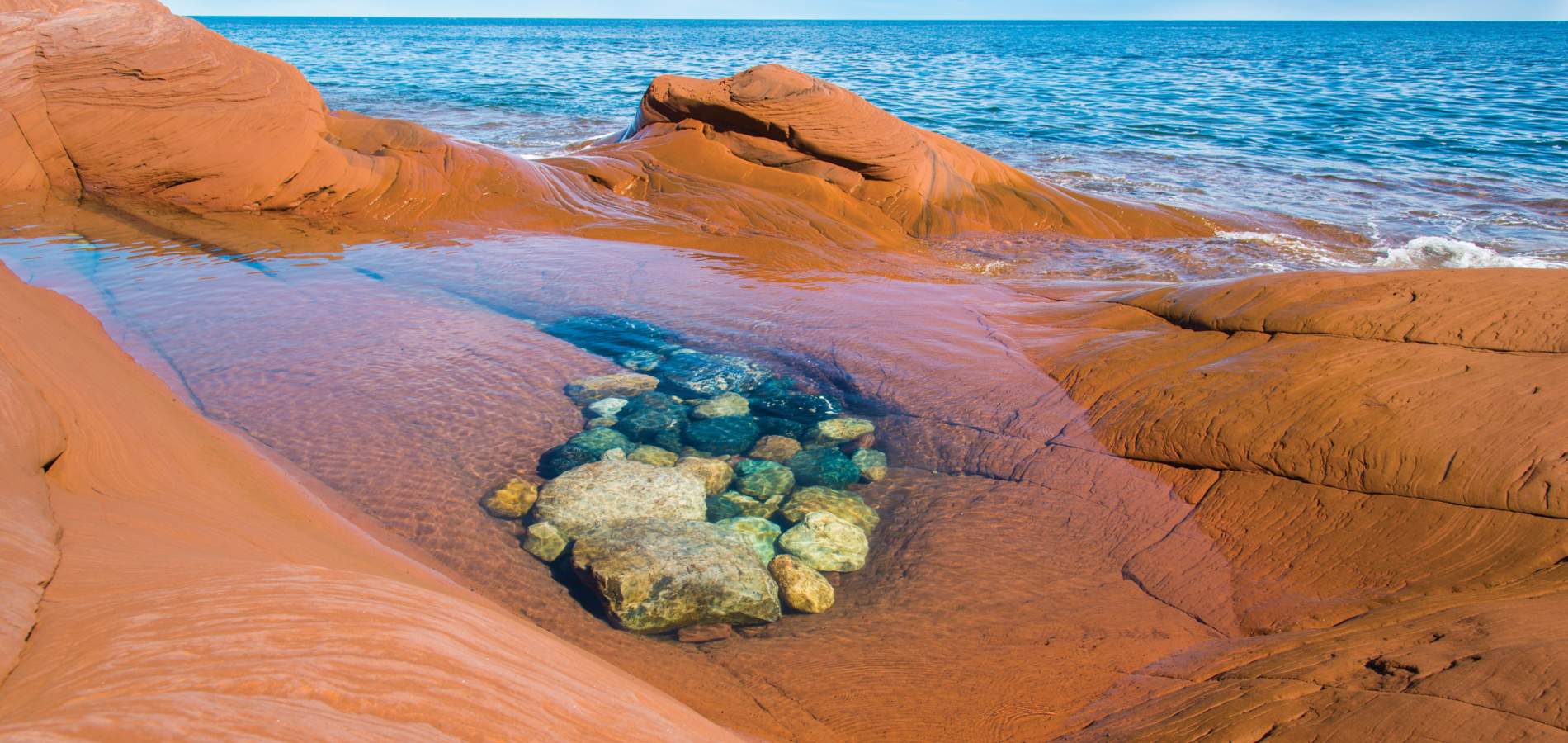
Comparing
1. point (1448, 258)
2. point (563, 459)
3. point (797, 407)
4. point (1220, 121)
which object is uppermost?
point (1220, 121)

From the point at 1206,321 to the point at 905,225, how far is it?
5042 mm

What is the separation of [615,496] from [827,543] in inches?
36.1

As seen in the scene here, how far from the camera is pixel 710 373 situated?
4938 millimetres

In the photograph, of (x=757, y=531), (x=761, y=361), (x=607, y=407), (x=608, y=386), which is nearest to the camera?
(x=757, y=531)

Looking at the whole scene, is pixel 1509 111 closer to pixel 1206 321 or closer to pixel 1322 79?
pixel 1322 79

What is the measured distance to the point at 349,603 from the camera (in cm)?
171

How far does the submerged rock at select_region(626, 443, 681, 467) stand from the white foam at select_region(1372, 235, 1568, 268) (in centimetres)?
794

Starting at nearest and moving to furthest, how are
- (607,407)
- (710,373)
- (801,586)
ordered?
(801,586) → (607,407) → (710,373)

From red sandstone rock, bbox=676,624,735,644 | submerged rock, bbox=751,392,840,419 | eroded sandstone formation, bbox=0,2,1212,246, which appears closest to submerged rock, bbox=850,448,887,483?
submerged rock, bbox=751,392,840,419

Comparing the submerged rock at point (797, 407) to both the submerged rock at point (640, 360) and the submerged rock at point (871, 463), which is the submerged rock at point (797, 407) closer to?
the submerged rock at point (871, 463)

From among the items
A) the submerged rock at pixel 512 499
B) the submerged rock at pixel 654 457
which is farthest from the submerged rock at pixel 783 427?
the submerged rock at pixel 512 499

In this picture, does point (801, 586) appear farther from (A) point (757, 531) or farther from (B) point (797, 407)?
(B) point (797, 407)

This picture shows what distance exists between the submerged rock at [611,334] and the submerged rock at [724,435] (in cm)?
100

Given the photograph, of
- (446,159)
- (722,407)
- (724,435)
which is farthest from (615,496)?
(446,159)
